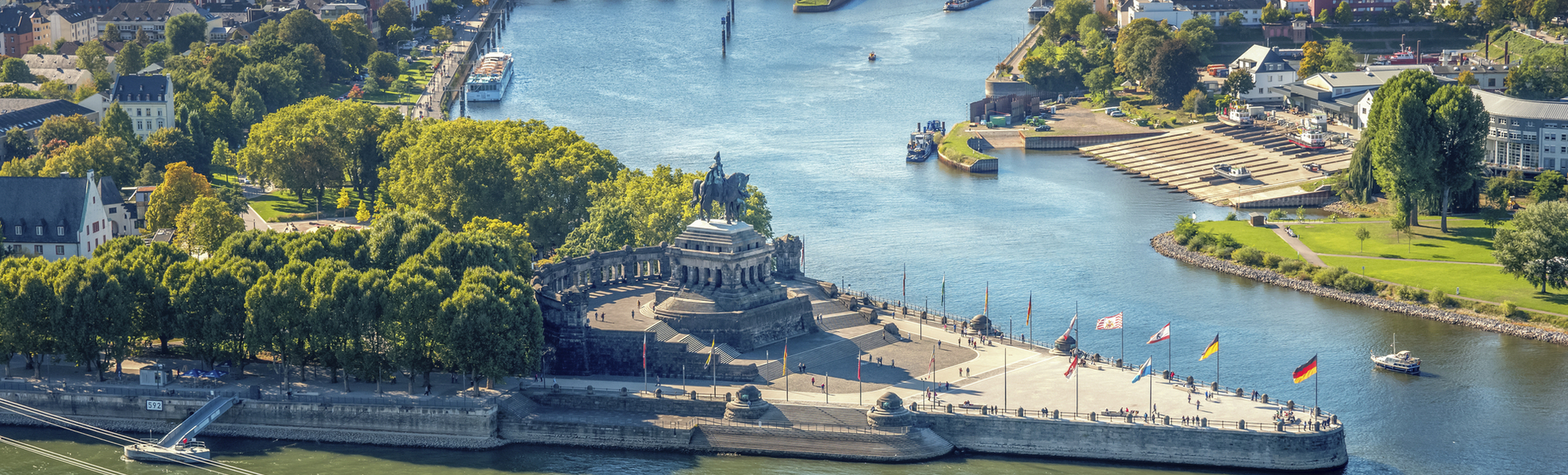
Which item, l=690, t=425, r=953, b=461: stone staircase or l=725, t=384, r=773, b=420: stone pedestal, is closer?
l=690, t=425, r=953, b=461: stone staircase

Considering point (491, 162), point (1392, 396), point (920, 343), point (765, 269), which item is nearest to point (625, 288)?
point (765, 269)

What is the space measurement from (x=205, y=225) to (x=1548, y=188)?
115 m

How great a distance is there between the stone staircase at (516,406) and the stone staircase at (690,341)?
9388mm

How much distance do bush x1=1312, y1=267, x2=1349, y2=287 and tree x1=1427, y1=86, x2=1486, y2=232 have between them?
1877 cm

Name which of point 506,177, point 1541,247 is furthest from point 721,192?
point 1541,247

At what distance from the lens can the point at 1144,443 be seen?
118 meters

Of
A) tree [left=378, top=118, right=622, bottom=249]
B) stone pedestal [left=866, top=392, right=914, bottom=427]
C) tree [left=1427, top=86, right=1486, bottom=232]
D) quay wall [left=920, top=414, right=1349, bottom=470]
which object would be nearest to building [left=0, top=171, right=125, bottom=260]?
tree [left=378, top=118, right=622, bottom=249]

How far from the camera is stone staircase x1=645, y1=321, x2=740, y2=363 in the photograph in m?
129

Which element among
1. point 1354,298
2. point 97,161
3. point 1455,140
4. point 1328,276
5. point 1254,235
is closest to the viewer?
point 1354,298

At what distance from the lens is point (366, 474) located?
118750 millimetres

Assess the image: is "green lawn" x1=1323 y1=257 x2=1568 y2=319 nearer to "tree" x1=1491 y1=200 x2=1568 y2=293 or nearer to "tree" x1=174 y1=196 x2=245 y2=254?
"tree" x1=1491 y1=200 x2=1568 y2=293

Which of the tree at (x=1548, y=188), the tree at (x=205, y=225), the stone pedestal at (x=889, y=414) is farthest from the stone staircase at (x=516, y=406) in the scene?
the tree at (x=1548, y=188)

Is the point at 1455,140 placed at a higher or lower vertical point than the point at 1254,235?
higher

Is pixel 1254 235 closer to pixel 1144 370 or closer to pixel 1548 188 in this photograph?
pixel 1548 188
